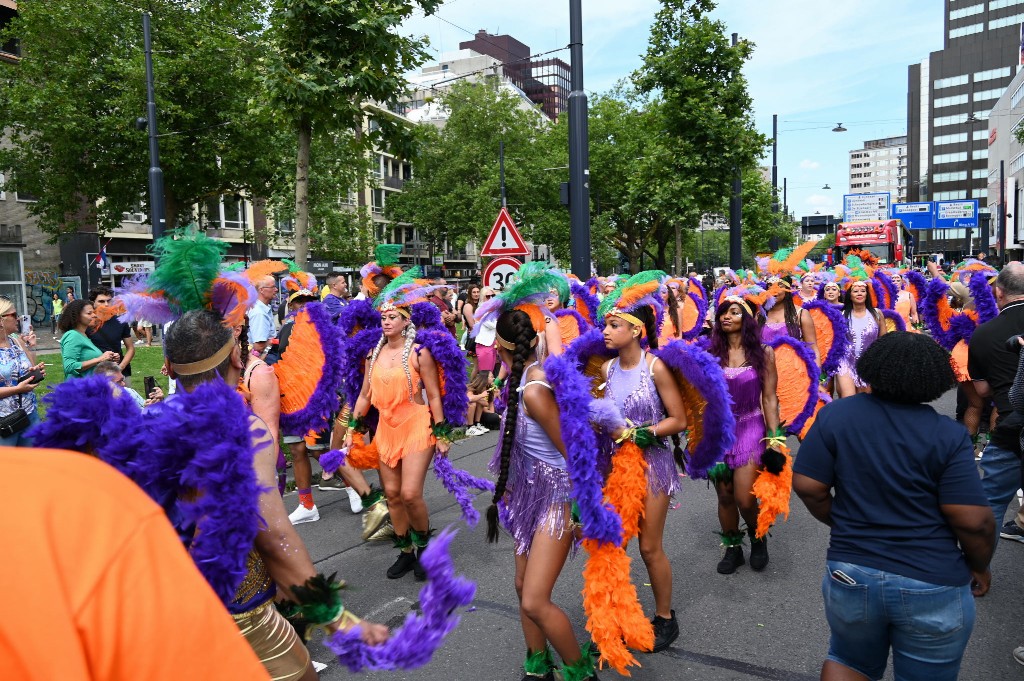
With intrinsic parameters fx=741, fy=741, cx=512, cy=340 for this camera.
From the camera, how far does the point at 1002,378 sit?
15.4 feet

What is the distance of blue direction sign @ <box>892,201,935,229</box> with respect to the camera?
49969 mm

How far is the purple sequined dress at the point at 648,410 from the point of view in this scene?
3.91 metres

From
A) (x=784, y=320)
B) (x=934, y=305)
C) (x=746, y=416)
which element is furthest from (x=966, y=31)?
(x=746, y=416)

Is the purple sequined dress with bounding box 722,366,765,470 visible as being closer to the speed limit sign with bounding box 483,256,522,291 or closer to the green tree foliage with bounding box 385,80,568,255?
the speed limit sign with bounding box 483,256,522,291

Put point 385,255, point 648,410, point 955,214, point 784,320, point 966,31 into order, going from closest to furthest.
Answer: point 648,410 → point 784,320 → point 385,255 → point 955,214 → point 966,31

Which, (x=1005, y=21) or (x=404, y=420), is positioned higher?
(x=1005, y=21)

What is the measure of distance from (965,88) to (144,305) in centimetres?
11862

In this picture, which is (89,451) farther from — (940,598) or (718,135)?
(718,135)

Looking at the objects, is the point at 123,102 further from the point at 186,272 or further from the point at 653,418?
the point at 653,418

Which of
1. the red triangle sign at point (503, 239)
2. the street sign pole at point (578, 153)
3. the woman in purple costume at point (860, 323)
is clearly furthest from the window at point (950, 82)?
the woman in purple costume at point (860, 323)

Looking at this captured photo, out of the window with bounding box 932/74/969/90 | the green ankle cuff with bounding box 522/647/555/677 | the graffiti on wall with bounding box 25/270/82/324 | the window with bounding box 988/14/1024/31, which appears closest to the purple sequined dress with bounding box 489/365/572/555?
the green ankle cuff with bounding box 522/647/555/677

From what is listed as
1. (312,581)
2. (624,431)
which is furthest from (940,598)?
(312,581)

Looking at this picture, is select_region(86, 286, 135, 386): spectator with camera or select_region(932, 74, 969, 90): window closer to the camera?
select_region(86, 286, 135, 386): spectator with camera

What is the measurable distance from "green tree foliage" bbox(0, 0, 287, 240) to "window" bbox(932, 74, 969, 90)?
105064 millimetres
